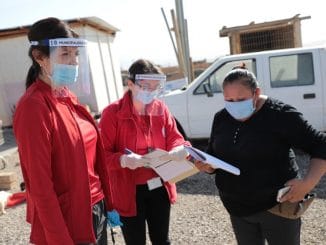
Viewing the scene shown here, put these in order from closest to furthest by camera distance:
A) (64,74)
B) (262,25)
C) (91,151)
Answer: (64,74) < (91,151) < (262,25)

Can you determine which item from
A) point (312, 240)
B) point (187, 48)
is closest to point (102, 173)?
point (312, 240)

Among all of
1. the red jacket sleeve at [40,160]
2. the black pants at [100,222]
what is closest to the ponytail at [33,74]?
the red jacket sleeve at [40,160]

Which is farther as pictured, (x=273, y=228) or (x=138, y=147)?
(x=138, y=147)

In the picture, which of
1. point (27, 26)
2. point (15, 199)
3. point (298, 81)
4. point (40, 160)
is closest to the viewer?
point (40, 160)

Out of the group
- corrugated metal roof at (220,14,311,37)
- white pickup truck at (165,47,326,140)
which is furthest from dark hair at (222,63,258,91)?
corrugated metal roof at (220,14,311,37)

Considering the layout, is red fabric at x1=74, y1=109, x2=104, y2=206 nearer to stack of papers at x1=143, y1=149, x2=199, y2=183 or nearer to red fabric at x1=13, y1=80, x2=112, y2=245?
red fabric at x1=13, y1=80, x2=112, y2=245

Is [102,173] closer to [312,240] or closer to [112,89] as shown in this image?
[312,240]

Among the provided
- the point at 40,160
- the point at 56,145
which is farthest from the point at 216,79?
the point at 40,160

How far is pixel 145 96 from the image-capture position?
2.88m

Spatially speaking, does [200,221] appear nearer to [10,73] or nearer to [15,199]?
[15,199]

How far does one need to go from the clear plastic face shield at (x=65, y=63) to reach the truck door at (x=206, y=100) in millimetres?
5413

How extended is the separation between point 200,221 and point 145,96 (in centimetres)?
230

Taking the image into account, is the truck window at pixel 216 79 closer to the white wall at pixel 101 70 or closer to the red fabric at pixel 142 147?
the red fabric at pixel 142 147

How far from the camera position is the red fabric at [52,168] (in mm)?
1821
